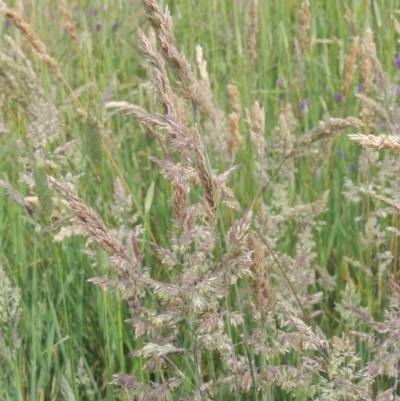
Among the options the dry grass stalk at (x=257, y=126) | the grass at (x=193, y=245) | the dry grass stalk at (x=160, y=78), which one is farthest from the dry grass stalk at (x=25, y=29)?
the dry grass stalk at (x=160, y=78)

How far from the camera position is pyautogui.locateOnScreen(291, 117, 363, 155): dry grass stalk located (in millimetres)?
1178

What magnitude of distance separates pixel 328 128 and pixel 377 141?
44 cm

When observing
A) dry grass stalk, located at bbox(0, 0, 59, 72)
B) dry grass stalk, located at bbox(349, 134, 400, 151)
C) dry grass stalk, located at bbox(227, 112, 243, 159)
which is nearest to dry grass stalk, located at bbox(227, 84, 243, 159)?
dry grass stalk, located at bbox(227, 112, 243, 159)

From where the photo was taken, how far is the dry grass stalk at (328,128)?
118 centimetres

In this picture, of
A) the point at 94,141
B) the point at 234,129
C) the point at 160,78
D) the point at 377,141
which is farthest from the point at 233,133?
the point at 377,141

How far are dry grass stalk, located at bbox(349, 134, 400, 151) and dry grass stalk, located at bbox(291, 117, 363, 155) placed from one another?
351 mm

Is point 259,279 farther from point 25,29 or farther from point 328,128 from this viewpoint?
point 25,29

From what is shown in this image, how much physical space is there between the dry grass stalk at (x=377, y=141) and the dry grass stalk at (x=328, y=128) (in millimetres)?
351

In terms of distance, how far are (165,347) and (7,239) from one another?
118cm

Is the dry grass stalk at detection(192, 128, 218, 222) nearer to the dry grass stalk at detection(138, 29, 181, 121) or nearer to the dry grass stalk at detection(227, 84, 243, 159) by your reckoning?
the dry grass stalk at detection(138, 29, 181, 121)

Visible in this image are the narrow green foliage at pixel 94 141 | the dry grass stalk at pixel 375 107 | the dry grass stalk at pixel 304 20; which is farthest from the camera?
the dry grass stalk at pixel 304 20

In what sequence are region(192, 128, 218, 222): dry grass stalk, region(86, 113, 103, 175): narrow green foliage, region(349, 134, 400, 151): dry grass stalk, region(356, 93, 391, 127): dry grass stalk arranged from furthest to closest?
region(356, 93, 391, 127): dry grass stalk → region(86, 113, 103, 175): narrow green foliage → region(192, 128, 218, 222): dry grass stalk → region(349, 134, 400, 151): dry grass stalk

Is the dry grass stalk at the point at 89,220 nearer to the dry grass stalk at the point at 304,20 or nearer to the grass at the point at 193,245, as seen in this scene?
the grass at the point at 193,245

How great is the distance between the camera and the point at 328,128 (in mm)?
1218
